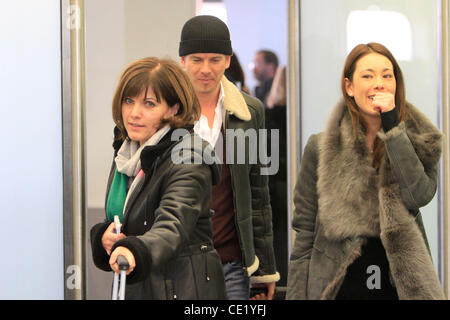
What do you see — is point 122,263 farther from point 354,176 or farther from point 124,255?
point 354,176

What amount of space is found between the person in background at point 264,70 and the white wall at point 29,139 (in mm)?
877

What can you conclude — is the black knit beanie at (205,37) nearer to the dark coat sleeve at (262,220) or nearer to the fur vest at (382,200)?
the dark coat sleeve at (262,220)

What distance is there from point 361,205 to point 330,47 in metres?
0.84

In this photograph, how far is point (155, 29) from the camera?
283 centimetres

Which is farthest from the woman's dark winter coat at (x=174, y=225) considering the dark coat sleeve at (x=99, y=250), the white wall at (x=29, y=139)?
the white wall at (x=29, y=139)

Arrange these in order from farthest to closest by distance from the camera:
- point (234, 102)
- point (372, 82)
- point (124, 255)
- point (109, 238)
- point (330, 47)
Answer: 1. point (330, 47)
2. point (234, 102)
3. point (372, 82)
4. point (109, 238)
5. point (124, 255)

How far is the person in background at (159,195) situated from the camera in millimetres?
2027

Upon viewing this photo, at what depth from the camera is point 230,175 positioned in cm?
262

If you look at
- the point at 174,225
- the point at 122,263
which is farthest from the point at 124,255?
the point at 174,225

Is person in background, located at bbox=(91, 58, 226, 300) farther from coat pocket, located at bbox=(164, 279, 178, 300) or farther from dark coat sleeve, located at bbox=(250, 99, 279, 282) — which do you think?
dark coat sleeve, located at bbox=(250, 99, 279, 282)

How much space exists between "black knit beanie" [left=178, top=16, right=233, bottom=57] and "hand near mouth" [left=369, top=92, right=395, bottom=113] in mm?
641

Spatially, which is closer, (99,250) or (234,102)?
(99,250)

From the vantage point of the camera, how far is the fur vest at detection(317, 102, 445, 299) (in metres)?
2.38

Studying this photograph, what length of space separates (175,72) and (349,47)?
974mm
